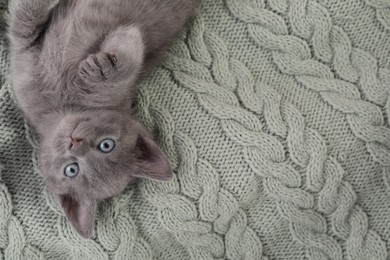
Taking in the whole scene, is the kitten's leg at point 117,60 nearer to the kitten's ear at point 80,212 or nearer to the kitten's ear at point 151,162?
the kitten's ear at point 151,162

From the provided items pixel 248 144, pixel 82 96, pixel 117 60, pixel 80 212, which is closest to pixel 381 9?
pixel 248 144

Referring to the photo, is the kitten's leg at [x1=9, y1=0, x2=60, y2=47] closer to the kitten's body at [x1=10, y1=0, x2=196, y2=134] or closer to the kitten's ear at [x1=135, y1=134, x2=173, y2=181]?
the kitten's body at [x1=10, y1=0, x2=196, y2=134]

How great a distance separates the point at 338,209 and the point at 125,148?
62 cm

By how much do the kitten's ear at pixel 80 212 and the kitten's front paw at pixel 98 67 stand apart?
0.32 metres

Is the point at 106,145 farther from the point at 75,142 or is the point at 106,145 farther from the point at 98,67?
the point at 98,67

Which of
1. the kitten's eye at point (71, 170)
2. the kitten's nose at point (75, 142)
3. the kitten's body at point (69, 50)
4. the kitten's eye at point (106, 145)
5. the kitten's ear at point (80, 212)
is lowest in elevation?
the kitten's ear at point (80, 212)

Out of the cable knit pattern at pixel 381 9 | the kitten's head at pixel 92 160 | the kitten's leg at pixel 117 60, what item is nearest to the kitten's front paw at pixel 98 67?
the kitten's leg at pixel 117 60

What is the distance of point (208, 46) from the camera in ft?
4.33

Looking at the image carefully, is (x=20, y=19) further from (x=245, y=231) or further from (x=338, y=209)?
(x=338, y=209)

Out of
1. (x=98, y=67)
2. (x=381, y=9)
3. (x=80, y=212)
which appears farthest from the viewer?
(x=381, y=9)

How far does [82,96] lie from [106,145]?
0.14 m

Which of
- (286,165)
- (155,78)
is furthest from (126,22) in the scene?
(286,165)

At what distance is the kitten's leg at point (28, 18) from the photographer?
3.96 feet

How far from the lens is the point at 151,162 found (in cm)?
122
